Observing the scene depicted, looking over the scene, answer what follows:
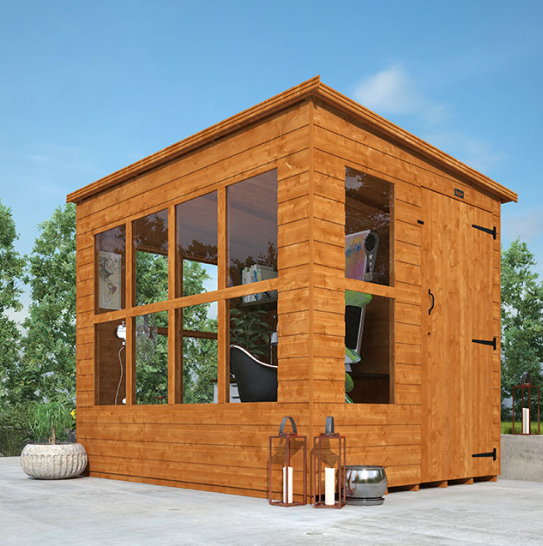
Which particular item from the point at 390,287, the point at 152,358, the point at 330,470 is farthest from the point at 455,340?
the point at 152,358

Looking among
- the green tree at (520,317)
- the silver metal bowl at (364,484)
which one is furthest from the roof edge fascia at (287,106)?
the green tree at (520,317)

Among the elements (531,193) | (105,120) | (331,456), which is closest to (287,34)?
(105,120)

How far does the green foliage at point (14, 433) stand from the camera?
499 inches

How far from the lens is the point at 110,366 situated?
8203 millimetres

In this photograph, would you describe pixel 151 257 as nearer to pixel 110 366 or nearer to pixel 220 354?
pixel 110 366

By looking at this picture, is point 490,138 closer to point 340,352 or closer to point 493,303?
point 493,303

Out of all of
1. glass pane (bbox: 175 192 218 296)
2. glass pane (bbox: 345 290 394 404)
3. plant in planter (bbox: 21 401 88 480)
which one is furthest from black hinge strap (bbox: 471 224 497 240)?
plant in planter (bbox: 21 401 88 480)

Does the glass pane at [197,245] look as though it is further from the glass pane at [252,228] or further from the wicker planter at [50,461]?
the wicker planter at [50,461]

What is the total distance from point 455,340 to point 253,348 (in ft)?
6.94

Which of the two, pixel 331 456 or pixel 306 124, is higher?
pixel 306 124

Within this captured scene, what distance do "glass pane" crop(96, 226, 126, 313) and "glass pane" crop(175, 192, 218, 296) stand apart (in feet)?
3.53

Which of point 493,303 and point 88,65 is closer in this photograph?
point 493,303

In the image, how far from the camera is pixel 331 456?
5672mm

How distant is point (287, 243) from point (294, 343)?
0.80m
